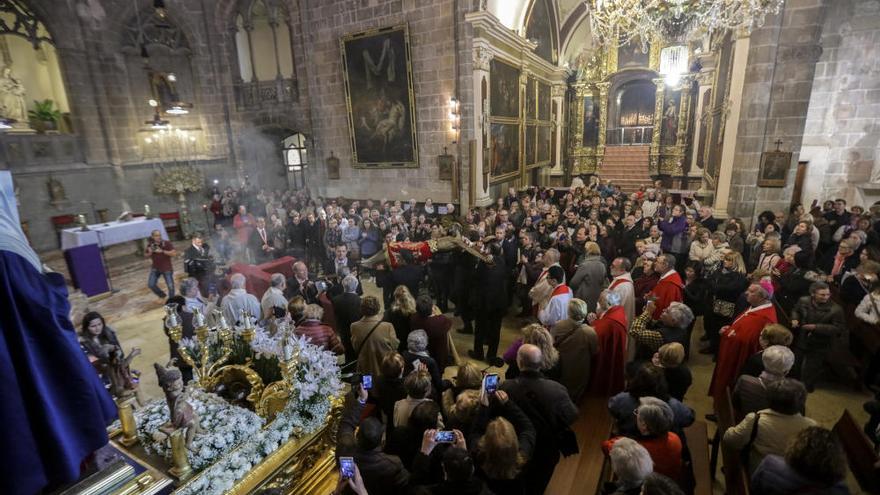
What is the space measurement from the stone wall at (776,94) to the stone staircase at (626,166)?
34.8 ft

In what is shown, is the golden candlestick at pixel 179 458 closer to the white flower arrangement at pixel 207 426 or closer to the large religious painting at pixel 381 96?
the white flower arrangement at pixel 207 426

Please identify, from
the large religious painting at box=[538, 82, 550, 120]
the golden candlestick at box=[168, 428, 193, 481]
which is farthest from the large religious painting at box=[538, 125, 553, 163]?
the golden candlestick at box=[168, 428, 193, 481]

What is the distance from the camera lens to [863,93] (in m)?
11.0

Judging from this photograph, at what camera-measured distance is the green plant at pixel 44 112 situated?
12.4 m

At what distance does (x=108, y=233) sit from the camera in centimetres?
970

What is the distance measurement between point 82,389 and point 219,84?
17351 mm

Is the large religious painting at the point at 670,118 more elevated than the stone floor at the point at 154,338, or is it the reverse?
the large religious painting at the point at 670,118

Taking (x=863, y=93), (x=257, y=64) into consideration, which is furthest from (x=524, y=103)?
(x=257, y=64)

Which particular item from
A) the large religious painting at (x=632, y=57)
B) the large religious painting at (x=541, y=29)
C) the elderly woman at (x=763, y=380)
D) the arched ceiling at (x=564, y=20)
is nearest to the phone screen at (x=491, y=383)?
the elderly woman at (x=763, y=380)

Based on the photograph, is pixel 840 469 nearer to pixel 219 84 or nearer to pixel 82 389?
pixel 82 389

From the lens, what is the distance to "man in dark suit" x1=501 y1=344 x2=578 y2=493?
117 inches

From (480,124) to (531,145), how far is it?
524 cm

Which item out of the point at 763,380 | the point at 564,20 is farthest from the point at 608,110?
the point at 763,380

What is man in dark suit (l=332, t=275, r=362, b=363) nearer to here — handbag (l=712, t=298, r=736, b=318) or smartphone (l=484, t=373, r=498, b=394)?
smartphone (l=484, t=373, r=498, b=394)
